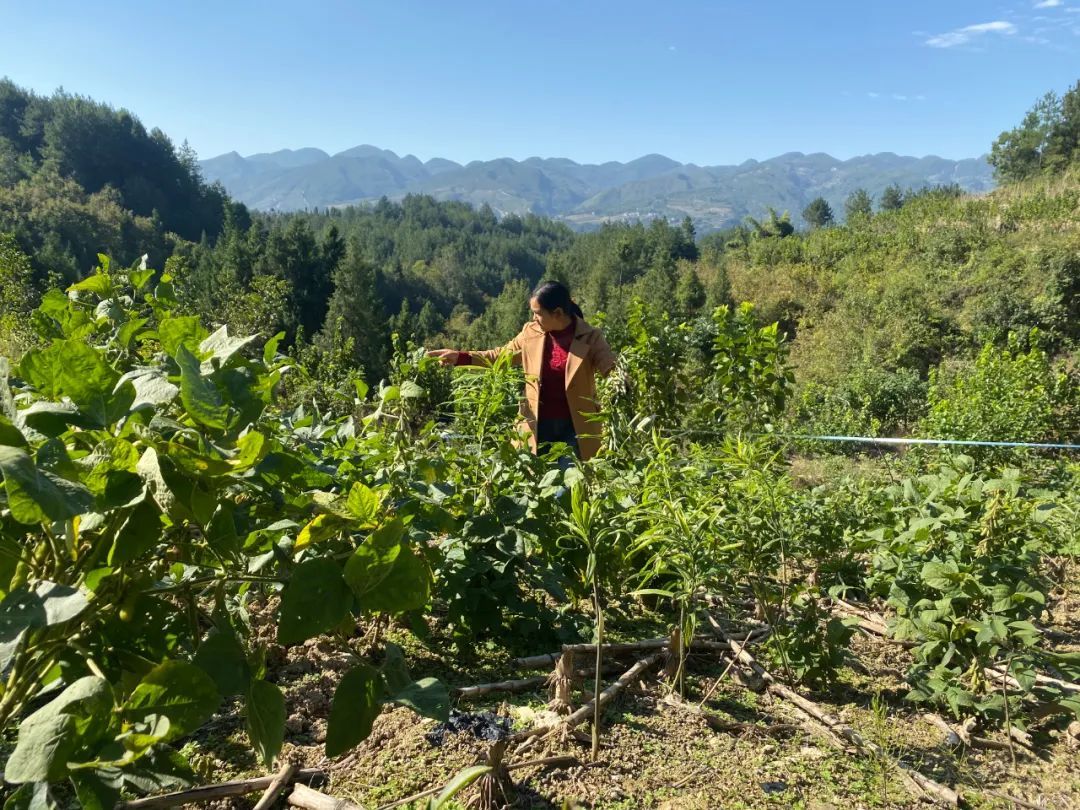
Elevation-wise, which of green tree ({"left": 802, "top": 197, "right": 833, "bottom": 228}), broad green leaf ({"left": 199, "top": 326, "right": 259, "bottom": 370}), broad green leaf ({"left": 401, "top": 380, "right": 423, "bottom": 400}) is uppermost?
green tree ({"left": 802, "top": 197, "right": 833, "bottom": 228})

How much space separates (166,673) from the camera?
620 mm

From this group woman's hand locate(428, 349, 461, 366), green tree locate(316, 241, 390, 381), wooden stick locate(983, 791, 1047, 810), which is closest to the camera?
wooden stick locate(983, 791, 1047, 810)

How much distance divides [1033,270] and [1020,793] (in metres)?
18.6

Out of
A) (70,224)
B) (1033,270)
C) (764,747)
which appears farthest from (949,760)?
(70,224)

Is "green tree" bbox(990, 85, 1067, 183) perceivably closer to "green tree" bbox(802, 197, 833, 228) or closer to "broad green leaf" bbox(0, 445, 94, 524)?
"green tree" bbox(802, 197, 833, 228)

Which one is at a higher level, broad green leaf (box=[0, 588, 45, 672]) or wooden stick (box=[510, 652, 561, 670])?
broad green leaf (box=[0, 588, 45, 672])

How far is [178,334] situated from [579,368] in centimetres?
292

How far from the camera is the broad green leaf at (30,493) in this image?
1.58ft

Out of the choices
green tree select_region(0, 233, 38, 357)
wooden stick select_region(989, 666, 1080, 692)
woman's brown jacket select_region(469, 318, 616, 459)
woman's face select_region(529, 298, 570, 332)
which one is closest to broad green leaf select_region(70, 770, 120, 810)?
wooden stick select_region(989, 666, 1080, 692)

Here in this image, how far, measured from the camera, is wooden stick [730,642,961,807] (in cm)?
144

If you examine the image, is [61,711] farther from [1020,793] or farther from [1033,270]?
[1033,270]

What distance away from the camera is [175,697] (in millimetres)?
618

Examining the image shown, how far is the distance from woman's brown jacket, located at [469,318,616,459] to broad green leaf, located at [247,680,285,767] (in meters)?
2.85

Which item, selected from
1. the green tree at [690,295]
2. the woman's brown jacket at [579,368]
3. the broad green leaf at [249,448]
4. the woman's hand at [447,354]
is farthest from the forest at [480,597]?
the green tree at [690,295]
